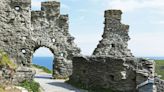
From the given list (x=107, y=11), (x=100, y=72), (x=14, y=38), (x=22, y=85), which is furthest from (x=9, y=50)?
(x=22, y=85)

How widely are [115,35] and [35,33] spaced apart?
7.17 m

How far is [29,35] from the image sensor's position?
37938 millimetres

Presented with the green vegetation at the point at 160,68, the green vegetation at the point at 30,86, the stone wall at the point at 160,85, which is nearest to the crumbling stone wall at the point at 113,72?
the stone wall at the point at 160,85

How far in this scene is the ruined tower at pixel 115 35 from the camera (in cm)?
3956

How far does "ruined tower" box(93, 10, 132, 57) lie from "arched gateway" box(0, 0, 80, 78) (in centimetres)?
312

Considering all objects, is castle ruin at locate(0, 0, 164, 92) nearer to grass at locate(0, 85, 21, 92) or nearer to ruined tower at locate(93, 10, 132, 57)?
ruined tower at locate(93, 10, 132, 57)

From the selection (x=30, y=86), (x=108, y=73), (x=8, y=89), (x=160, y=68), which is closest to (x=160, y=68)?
(x=160, y=68)

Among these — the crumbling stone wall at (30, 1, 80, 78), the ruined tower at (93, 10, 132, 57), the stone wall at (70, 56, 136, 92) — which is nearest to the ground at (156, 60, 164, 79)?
the ruined tower at (93, 10, 132, 57)

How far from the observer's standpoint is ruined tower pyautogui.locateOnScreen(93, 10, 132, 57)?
39.6m

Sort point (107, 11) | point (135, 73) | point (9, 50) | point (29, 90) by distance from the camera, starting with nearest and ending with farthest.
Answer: point (29, 90) → point (135, 73) → point (9, 50) → point (107, 11)

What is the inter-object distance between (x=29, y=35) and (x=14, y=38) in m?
1.27

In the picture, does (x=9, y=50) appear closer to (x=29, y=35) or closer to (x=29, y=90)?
(x=29, y=35)

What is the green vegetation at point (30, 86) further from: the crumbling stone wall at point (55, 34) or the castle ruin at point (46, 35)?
the crumbling stone wall at point (55, 34)

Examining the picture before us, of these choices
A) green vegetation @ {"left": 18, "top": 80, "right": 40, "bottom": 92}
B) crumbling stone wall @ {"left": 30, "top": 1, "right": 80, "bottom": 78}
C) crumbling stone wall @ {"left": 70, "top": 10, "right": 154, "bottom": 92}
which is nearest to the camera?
green vegetation @ {"left": 18, "top": 80, "right": 40, "bottom": 92}
